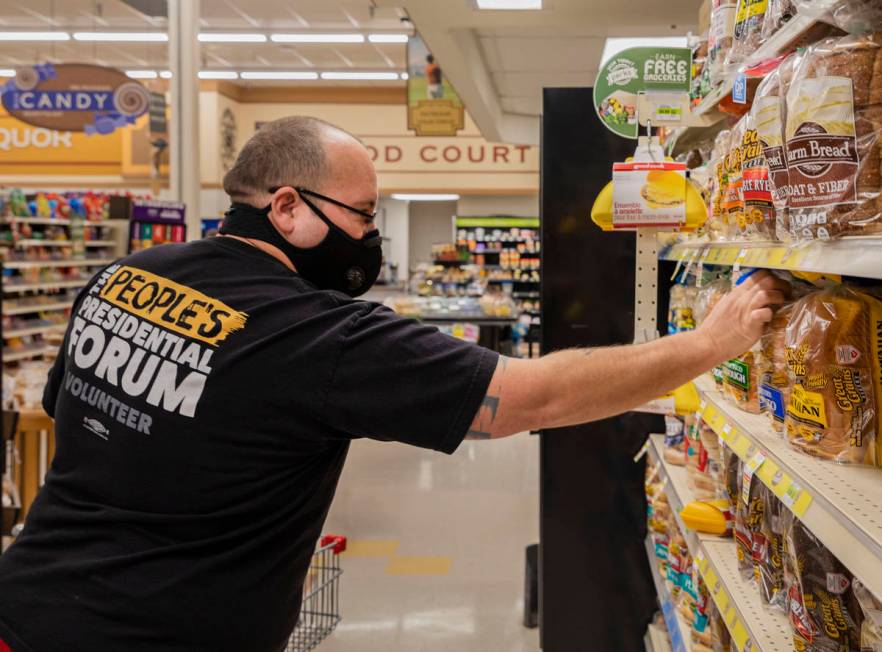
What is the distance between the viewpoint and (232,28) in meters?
12.4

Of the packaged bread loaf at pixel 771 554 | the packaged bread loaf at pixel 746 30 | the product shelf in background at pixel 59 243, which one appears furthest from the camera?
the product shelf in background at pixel 59 243

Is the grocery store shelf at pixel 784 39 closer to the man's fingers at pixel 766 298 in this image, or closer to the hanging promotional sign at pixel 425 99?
the man's fingers at pixel 766 298

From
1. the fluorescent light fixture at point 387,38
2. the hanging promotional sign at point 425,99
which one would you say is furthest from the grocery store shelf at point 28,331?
the fluorescent light fixture at point 387,38

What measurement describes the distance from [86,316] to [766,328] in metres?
Result: 1.39

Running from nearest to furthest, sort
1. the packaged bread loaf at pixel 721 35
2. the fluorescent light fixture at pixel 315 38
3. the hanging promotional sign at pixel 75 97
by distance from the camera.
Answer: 1. the packaged bread loaf at pixel 721 35
2. the hanging promotional sign at pixel 75 97
3. the fluorescent light fixture at pixel 315 38

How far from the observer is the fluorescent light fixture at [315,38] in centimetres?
1280

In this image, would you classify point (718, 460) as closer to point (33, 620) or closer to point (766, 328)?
point (766, 328)

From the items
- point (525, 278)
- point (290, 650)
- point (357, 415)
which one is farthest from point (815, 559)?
point (525, 278)

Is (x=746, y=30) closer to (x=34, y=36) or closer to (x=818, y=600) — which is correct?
(x=818, y=600)

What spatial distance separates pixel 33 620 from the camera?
1.63 meters

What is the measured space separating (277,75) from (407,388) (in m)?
14.8

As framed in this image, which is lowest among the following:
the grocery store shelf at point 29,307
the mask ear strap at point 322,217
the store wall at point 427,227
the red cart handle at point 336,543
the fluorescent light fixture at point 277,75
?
the red cart handle at point 336,543

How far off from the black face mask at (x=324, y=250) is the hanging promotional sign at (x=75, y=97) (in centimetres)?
755

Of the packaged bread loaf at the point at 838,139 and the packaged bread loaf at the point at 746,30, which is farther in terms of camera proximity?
the packaged bread loaf at the point at 746,30
